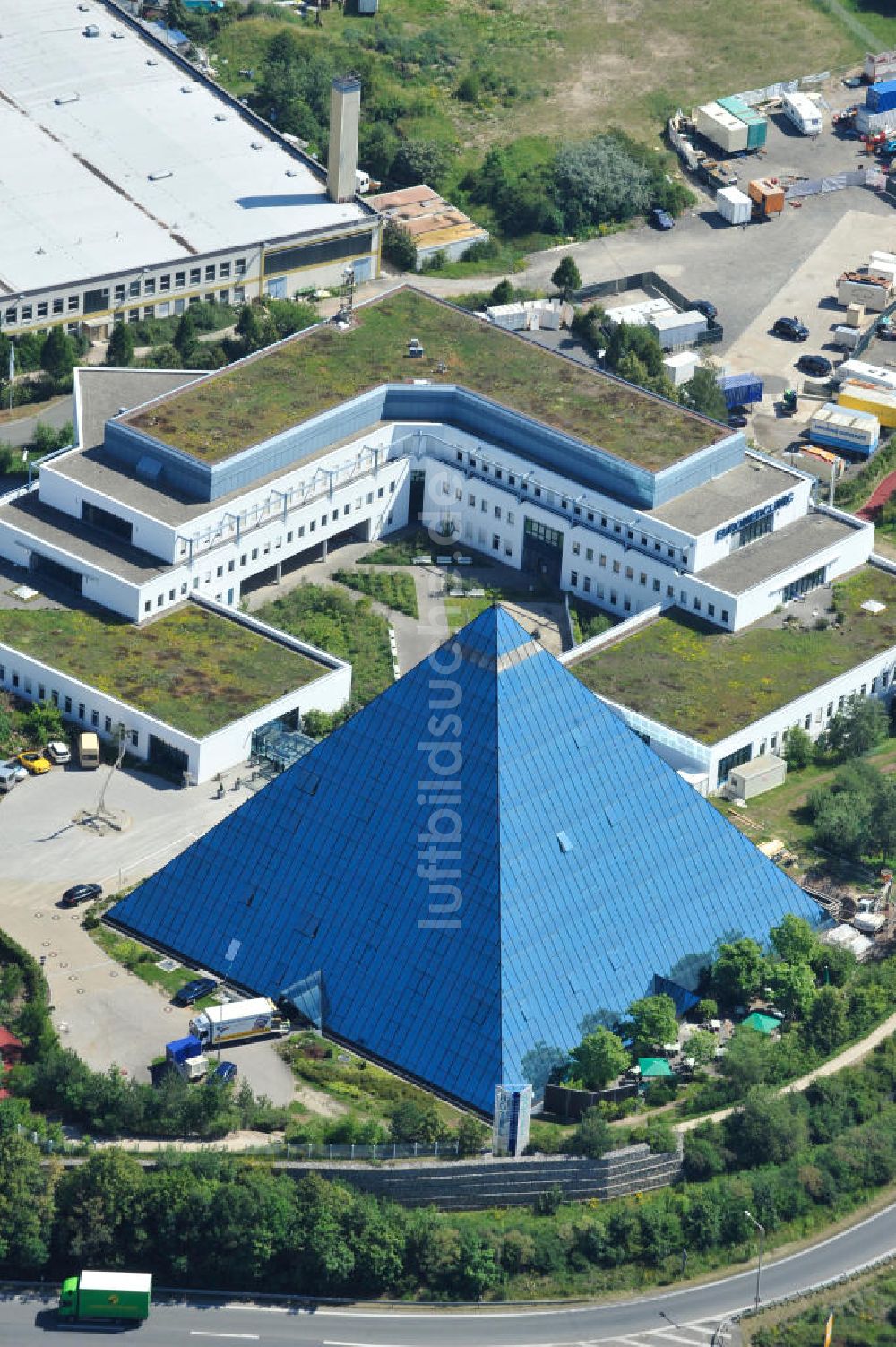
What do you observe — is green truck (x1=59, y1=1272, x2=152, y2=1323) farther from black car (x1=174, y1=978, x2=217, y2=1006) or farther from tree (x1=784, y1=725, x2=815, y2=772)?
tree (x1=784, y1=725, x2=815, y2=772)

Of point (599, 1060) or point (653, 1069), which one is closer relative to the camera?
point (599, 1060)

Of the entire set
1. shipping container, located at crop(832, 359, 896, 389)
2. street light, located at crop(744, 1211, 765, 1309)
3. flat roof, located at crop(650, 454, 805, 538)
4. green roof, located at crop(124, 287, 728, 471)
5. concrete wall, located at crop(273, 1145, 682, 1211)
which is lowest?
street light, located at crop(744, 1211, 765, 1309)

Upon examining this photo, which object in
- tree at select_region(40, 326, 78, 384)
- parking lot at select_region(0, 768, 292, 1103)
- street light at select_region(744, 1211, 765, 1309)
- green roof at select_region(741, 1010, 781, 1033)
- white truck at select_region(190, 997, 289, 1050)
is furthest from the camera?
tree at select_region(40, 326, 78, 384)

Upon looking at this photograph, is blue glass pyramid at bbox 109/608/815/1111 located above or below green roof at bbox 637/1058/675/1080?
above

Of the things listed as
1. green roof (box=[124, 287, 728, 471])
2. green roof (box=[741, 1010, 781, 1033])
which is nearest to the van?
green roof (box=[124, 287, 728, 471])

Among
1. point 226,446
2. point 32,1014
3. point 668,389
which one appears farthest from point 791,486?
point 32,1014

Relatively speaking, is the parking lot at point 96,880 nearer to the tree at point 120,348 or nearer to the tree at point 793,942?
the tree at point 793,942

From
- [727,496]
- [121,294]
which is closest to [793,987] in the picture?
[727,496]

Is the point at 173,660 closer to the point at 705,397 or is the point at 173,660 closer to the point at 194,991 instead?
the point at 194,991
